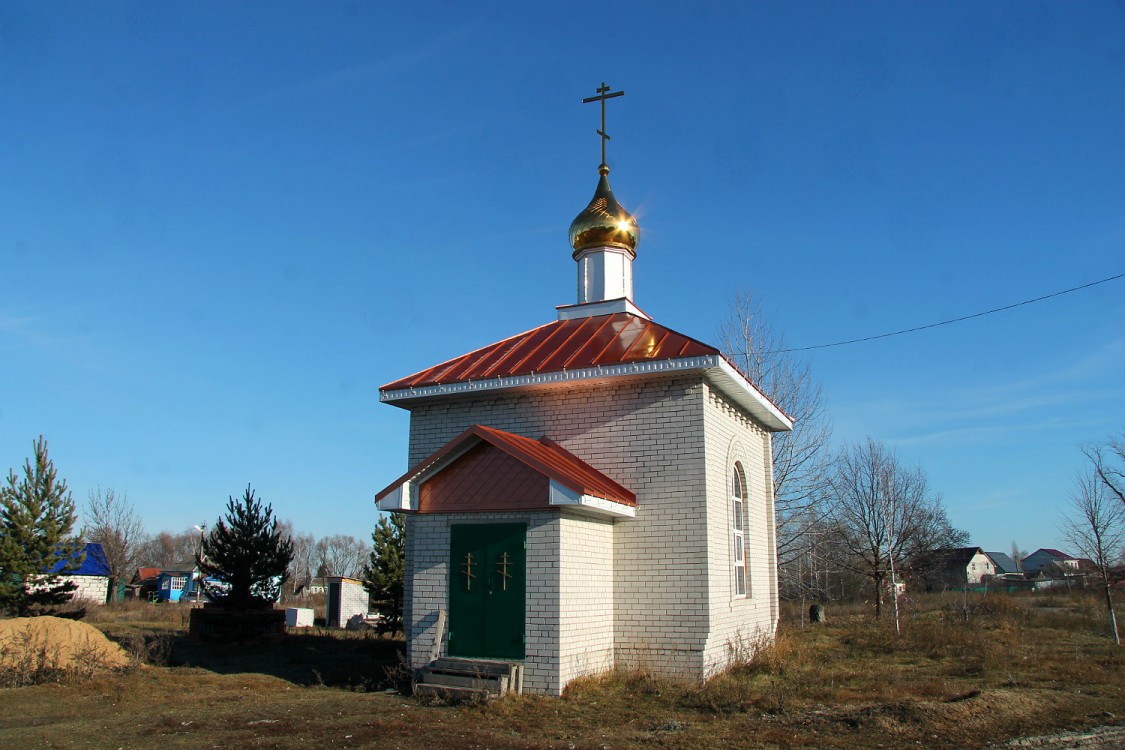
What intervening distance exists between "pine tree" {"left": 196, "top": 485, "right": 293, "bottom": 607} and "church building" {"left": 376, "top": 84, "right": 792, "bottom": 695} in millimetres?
7324

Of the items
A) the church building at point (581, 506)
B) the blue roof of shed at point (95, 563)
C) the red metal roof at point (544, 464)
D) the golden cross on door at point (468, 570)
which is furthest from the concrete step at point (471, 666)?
the blue roof of shed at point (95, 563)

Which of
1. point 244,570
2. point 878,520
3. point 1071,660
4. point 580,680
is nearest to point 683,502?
point 580,680

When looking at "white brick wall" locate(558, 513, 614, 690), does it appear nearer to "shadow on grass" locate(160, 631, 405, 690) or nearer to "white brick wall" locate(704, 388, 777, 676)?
"white brick wall" locate(704, 388, 777, 676)

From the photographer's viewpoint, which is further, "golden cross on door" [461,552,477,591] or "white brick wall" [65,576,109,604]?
"white brick wall" [65,576,109,604]

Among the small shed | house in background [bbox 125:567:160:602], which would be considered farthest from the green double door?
house in background [bbox 125:567:160:602]

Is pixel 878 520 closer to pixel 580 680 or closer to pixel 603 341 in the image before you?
pixel 603 341

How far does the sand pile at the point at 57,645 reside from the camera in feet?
39.3

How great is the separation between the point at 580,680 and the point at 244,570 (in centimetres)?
1081

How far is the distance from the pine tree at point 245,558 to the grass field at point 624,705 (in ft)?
11.9

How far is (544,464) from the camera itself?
997 cm

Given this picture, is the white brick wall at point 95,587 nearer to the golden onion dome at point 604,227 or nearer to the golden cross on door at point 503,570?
the golden onion dome at point 604,227

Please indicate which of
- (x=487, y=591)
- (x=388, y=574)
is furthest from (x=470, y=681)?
(x=388, y=574)

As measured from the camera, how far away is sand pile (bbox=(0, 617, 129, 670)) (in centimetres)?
1197

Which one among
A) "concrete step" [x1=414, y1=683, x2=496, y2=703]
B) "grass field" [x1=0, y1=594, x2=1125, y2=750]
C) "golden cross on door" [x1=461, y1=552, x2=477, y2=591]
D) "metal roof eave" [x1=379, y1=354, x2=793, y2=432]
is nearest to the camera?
"grass field" [x1=0, y1=594, x2=1125, y2=750]
